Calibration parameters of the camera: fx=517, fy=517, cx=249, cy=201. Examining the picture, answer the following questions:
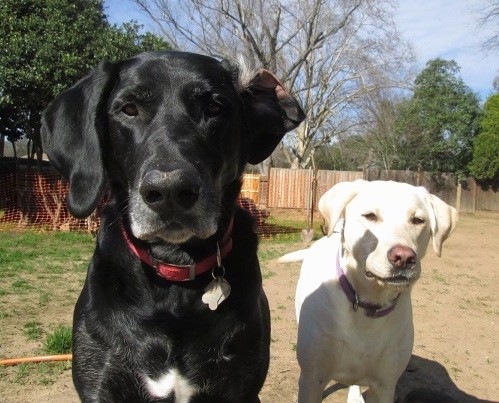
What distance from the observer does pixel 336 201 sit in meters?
3.02

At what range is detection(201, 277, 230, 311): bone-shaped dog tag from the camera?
2.01 meters

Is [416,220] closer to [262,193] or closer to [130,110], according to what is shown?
[130,110]

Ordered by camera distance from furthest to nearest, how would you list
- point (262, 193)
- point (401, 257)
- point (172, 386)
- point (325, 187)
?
1. point (262, 193)
2. point (325, 187)
3. point (401, 257)
4. point (172, 386)

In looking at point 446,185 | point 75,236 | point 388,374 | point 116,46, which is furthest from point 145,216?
point 446,185

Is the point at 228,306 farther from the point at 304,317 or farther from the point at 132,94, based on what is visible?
the point at 304,317

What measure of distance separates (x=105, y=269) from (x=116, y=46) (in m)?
11.4

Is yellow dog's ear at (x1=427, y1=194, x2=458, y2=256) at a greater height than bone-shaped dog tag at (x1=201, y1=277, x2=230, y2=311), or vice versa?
yellow dog's ear at (x1=427, y1=194, x2=458, y2=256)

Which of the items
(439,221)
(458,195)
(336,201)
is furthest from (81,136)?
(458,195)

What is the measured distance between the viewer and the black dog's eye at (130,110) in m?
2.08

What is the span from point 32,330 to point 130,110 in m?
3.13

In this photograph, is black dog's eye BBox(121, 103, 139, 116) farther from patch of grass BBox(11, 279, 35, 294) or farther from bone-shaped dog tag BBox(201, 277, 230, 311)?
patch of grass BBox(11, 279, 35, 294)

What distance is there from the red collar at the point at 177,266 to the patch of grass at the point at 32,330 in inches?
106

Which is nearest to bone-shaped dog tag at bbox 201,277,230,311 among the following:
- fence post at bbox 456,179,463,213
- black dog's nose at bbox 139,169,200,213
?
black dog's nose at bbox 139,169,200,213

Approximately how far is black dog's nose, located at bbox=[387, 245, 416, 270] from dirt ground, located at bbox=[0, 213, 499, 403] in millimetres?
1491
